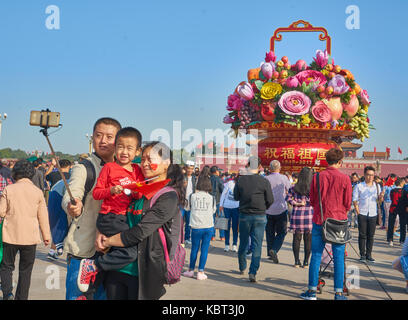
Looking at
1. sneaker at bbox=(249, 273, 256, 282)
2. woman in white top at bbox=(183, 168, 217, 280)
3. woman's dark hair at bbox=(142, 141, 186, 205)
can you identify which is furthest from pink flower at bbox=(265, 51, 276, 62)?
woman's dark hair at bbox=(142, 141, 186, 205)

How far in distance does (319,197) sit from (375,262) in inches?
149

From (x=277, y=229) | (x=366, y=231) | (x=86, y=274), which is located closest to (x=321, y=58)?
(x=366, y=231)

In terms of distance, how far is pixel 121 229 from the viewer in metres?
2.74

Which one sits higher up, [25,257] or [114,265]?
[114,265]

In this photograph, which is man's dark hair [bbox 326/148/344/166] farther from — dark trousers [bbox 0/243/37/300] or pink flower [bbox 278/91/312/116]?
dark trousers [bbox 0/243/37/300]

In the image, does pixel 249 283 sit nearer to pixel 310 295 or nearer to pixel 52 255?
pixel 310 295

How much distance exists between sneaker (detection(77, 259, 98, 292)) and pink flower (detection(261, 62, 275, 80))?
7.32 m

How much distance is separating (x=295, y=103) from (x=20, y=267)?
624cm

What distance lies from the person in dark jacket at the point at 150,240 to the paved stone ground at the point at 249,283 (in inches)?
107

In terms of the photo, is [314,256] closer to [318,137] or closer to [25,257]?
[25,257]

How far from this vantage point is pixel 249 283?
20.8 feet
